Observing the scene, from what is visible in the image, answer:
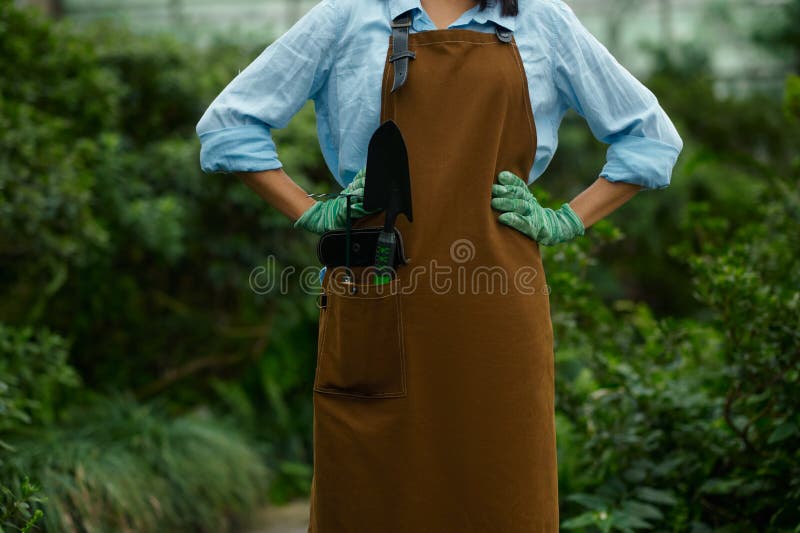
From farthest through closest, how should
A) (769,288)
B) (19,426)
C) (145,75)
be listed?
(145,75), (19,426), (769,288)

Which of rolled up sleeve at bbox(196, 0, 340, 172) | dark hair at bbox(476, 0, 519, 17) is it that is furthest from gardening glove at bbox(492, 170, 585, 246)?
rolled up sleeve at bbox(196, 0, 340, 172)

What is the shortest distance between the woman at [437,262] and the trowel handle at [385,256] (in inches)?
1.2

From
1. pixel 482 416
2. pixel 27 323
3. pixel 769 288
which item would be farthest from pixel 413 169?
pixel 27 323

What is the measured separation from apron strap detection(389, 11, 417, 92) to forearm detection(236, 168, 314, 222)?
366mm

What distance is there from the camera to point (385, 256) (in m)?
1.93

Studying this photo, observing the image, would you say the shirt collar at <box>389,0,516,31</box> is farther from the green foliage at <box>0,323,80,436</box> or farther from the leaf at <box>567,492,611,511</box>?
the green foliage at <box>0,323,80,436</box>

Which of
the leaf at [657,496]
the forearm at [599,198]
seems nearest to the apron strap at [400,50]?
the forearm at [599,198]

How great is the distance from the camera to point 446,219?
1.95m

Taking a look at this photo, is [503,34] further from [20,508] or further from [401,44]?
[20,508]

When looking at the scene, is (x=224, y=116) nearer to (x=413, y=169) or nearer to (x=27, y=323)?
(x=413, y=169)

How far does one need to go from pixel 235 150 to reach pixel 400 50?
45cm

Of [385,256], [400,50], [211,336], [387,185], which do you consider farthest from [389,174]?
[211,336]

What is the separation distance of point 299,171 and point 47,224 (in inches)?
69.7

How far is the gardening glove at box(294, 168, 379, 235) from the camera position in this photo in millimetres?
1995
